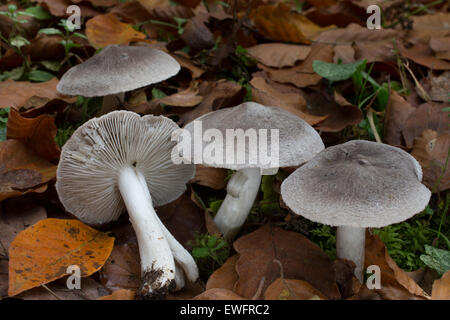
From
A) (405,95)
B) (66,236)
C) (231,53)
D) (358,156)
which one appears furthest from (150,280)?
(405,95)

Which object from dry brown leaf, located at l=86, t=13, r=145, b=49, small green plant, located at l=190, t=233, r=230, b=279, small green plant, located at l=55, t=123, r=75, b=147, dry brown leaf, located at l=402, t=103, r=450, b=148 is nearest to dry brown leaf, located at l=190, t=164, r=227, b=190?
small green plant, located at l=190, t=233, r=230, b=279

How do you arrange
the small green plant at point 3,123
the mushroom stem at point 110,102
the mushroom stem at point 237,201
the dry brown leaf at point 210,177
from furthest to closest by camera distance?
1. the mushroom stem at point 110,102
2. the small green plant at point 3,123
3. the dry brown leaf at point 210,177
4. the mushroom stem at point 237,201

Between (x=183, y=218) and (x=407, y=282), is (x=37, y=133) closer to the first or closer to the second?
(x=183, y=218)

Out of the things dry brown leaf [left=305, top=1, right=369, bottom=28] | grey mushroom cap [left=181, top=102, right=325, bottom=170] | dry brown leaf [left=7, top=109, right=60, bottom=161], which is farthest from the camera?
dry brown leaf [left=305, top=1, right=369, bottom=28]

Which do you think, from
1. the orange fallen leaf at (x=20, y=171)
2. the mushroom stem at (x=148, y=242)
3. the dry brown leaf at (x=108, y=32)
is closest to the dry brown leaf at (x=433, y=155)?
the mushroom stem at (x=148, y=242)

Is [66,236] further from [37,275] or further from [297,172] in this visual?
[297,172]

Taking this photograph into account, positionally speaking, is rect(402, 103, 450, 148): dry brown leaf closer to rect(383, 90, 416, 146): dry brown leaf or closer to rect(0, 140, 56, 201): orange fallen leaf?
rect(383, 90, 416, 146): dry brown leaf

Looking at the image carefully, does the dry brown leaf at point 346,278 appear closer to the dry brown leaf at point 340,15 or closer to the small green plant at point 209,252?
the small green plant at point 209,252
